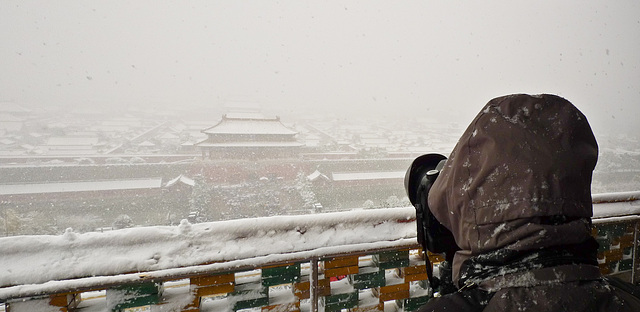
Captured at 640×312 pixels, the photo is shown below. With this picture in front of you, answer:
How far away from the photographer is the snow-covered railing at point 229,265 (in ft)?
2.83

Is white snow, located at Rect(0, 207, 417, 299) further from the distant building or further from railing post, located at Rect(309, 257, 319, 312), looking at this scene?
the distant building

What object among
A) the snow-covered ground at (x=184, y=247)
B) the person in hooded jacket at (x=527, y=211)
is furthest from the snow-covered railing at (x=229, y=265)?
the person in hooded jacket at (x=527, y=211)

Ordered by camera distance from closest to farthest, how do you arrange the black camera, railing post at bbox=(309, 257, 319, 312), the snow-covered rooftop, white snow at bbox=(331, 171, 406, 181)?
the black camera < railing post at bbox=(309, 257, 319, 312) < the snow-covered rooftop < white snow at bbox=(331, 171, 406, 181)

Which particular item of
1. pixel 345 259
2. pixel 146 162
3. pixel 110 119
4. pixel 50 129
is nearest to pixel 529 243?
pixel 345 259

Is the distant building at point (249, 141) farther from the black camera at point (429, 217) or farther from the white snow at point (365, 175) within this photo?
the black camera at point (429, 217)

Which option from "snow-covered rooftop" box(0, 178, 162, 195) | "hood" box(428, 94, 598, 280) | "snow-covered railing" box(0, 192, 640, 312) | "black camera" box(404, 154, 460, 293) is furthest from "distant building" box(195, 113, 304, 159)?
"hood" box(428, 94, 598, 280)

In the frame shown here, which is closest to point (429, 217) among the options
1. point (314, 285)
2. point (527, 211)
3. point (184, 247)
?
point (527, 211)

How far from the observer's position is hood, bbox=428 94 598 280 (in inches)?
17.0

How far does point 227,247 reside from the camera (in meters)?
0.99

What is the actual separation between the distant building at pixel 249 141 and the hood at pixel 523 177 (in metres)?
18.1

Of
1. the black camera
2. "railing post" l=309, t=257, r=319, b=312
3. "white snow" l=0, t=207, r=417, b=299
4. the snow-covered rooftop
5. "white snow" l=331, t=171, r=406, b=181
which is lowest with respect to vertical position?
the snow-covered rooftop

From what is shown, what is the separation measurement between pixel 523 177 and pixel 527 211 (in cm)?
5

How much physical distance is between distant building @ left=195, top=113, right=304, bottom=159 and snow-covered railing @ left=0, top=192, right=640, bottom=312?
17.4 metres

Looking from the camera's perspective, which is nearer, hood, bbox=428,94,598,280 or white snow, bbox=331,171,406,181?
hood, bbox=428,94,598,280
